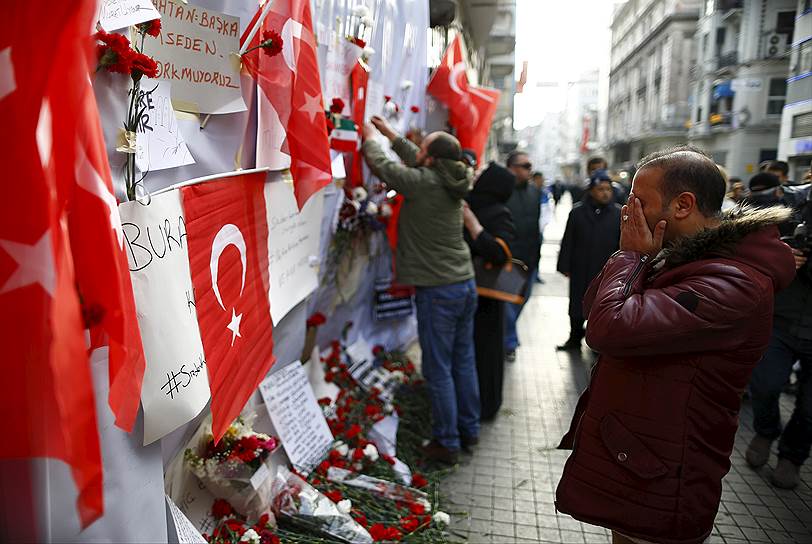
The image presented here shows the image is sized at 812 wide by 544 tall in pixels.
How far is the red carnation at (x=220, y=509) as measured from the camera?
2.33m

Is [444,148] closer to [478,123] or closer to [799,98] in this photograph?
[478,123]

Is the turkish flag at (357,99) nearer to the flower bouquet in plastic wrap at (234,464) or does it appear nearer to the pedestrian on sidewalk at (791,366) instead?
the flower bouquet in plastic wrap at (234,464)

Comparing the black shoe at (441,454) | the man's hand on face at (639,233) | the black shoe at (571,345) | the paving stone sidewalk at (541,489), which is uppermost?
the man's hand on face at (639,233)

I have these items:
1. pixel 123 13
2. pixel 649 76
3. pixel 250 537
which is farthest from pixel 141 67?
pixel 649 76

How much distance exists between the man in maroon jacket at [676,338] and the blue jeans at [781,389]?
196cm

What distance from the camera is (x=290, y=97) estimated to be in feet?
7.22

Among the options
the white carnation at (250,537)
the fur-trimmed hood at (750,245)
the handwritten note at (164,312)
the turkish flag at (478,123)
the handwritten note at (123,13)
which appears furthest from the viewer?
the turkish flag at (478,123)

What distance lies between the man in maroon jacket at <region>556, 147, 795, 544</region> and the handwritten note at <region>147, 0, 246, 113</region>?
55.2 inches

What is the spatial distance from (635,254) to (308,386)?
2.04 m

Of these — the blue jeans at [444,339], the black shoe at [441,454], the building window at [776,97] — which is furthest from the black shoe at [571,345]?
the building window at [776,97]

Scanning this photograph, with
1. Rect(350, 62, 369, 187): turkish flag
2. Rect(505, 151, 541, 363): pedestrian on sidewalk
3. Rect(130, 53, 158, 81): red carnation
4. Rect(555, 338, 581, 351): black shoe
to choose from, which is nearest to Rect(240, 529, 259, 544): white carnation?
Rect(130, 53, 158, 81): red carnation

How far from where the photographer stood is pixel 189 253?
172 centimetres

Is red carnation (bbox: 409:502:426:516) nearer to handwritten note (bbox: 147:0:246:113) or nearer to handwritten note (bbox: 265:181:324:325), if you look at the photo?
handwritten note (bbox: 265:181:324:325)

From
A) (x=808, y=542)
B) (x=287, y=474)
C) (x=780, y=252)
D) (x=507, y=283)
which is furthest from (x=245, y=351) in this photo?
(x=808, y=542)
